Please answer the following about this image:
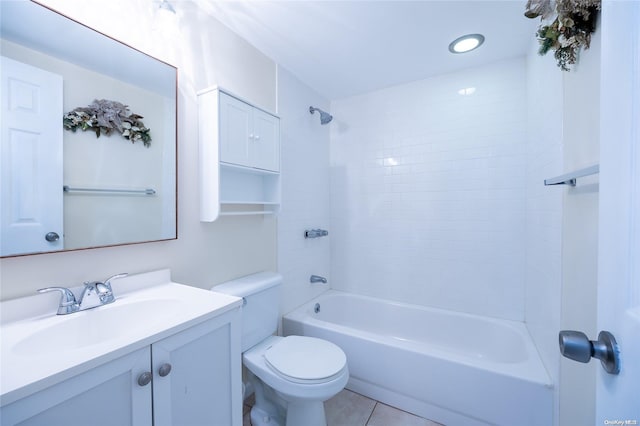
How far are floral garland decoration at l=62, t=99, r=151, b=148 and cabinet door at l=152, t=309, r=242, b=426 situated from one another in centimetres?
93

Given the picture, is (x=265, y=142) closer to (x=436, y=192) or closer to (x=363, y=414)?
(x=436, y=192)

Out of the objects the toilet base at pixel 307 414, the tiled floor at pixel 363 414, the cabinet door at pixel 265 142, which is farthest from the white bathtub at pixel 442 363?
the cabinet door at pixel 265 142

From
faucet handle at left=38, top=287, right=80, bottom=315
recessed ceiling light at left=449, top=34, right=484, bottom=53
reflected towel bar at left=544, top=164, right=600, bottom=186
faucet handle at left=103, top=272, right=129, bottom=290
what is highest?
recessed ceiling light at left=449, top=34, right=484, bottom=53

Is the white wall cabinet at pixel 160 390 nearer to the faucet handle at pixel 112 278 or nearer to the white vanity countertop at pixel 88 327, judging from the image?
the white vanity countertop at pixel 88 327

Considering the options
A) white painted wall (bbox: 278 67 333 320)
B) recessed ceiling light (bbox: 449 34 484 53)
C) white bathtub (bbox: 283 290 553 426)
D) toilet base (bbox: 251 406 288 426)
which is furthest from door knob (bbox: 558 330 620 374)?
recessed ceiling light (bbox: 449 34 484 53)

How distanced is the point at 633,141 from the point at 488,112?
1979mm

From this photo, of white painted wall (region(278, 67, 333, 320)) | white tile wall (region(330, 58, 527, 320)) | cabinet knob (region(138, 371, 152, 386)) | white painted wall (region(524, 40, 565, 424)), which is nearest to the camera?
cabinet knob (region(138, 371, 152, 386))

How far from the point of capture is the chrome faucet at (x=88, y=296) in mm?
953

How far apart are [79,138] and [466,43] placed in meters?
2.29

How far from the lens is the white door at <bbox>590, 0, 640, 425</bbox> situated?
1.26ft

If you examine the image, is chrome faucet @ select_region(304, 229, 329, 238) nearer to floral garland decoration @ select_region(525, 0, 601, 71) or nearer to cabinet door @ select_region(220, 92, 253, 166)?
cabinet door @ select_region(220, 92, 253, 166)

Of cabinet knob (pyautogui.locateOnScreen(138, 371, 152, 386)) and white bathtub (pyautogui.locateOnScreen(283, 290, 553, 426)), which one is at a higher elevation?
cabinet knob (pyautogui.locateOnScreen(138, 371, 152, 386))

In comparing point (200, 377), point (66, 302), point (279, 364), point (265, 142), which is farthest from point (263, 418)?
point (265, 142)

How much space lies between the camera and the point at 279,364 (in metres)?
1.37
